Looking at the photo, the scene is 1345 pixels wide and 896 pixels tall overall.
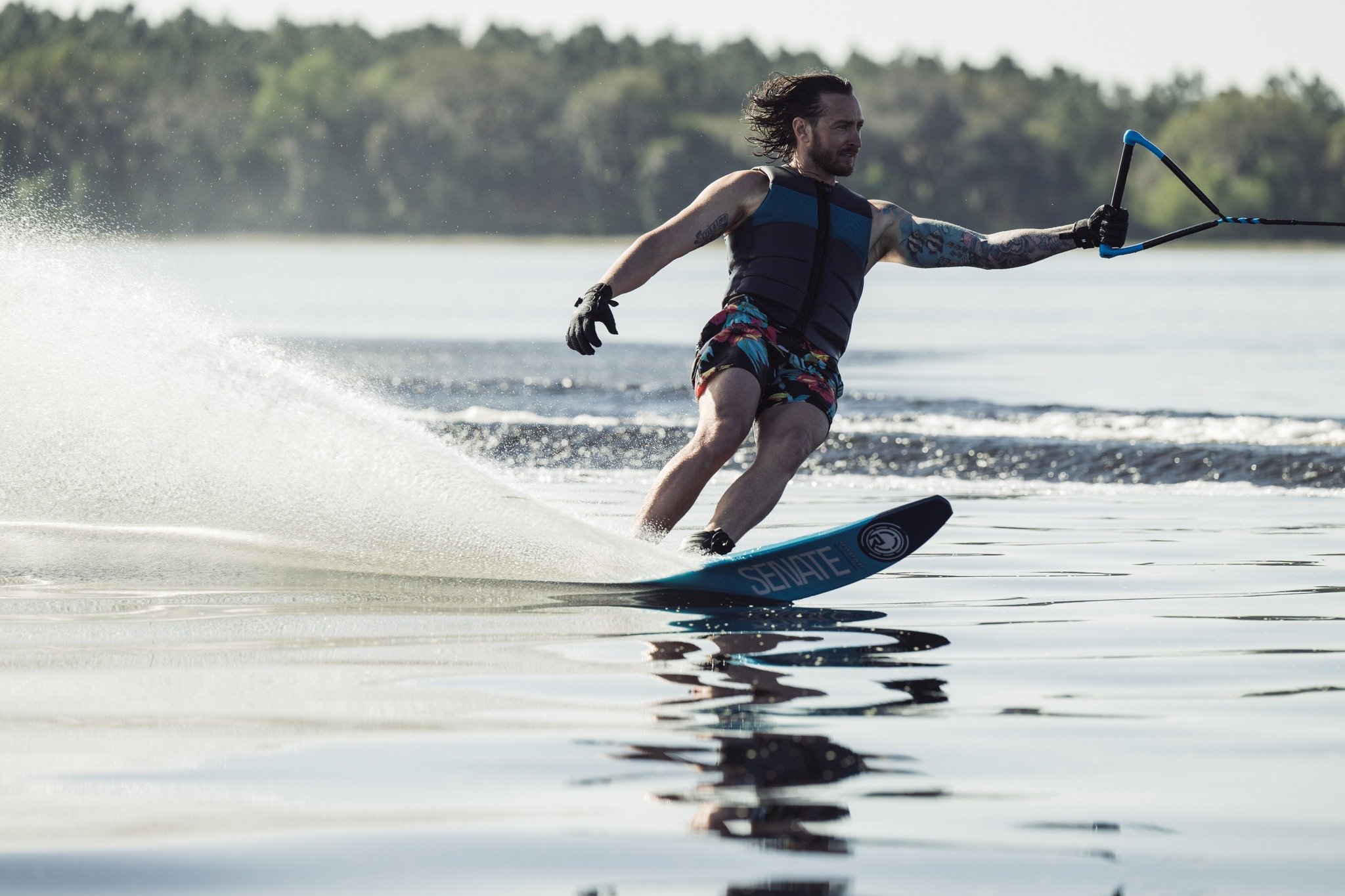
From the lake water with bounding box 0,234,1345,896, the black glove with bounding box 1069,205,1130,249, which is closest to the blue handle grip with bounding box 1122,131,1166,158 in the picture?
the black glove with bounding box 1069,205,1130,249

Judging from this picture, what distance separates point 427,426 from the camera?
1377 centimetres

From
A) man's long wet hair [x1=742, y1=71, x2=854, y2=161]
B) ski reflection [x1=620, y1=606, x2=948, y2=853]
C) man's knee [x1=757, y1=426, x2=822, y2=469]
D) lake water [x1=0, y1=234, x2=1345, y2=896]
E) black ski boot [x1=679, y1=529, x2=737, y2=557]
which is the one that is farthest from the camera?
man's long wet hair [x1=742, y1=71, x2=854, y2=161]

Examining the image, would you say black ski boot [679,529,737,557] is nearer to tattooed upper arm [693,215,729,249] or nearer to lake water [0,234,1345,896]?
lake water [0,234,1345,896]

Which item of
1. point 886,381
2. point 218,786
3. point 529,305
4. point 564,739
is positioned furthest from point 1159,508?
point 529,305

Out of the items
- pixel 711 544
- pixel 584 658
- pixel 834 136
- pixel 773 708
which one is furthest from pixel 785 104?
pixel 773 708

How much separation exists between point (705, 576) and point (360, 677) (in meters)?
1.46

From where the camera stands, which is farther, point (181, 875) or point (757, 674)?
point (757, 674)

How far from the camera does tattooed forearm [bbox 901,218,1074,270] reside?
6793 mm

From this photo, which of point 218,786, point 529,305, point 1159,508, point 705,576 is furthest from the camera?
point 529,305

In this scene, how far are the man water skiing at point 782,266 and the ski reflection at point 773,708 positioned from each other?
58 cm

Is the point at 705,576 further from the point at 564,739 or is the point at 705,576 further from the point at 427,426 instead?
the point at 427,426

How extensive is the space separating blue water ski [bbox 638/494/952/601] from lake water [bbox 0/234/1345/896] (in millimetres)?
98

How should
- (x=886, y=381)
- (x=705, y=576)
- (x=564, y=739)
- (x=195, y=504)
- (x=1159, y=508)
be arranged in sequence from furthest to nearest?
1. (x=886, y=381)
2. (x=1159, y=508)
3. (x=195, y=504)
4. (x=705, y=576)
5. (x=564, y=739)

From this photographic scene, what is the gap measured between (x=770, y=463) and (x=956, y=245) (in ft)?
3.80
